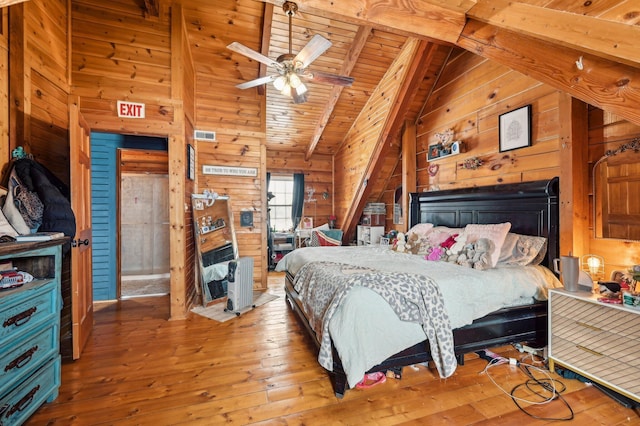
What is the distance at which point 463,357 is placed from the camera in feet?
7.24

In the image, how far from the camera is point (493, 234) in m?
2.58

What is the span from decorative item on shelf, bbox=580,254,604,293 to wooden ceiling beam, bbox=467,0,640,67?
1462mm

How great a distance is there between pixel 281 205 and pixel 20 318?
5188 mm

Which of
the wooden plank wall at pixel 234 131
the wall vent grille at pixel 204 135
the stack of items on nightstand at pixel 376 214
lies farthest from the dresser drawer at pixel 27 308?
the stack of items on nightstand at pixel 376 214

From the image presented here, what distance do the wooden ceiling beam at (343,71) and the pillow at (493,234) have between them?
279cm

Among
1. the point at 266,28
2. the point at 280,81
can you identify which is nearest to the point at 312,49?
the point at 280,81

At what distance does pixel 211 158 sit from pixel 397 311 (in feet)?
11.6

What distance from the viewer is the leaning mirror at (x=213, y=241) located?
143 inches

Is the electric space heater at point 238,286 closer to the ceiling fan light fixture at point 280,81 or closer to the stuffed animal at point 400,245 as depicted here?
the stuffed animal at point 400,245

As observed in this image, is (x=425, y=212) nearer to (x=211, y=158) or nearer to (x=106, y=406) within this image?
(x=211, y=158)

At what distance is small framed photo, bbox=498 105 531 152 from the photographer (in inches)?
106

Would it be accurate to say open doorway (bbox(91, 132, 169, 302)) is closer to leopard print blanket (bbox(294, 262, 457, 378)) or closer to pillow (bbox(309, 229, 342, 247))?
pillow (bbox(309, 229, 342, 247))

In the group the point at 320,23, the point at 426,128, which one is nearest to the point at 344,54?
the point at 320,23

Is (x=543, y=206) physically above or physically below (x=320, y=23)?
below
